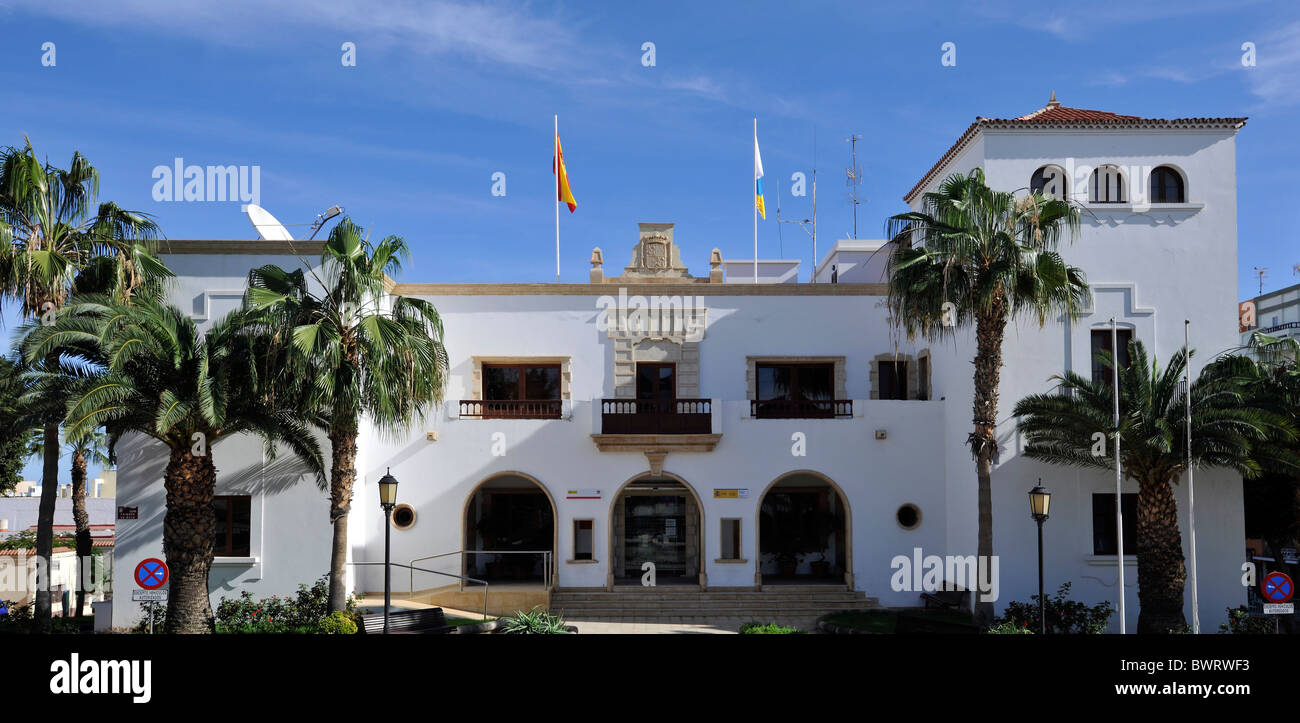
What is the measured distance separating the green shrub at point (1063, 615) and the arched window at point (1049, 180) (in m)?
8.49

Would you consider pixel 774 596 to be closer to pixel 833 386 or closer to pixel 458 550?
pixel 833 386

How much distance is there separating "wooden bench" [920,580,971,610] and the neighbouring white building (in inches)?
35.9

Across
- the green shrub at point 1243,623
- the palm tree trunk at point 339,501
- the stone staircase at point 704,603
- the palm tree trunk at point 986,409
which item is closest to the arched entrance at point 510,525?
the stone staircase at point 704,603

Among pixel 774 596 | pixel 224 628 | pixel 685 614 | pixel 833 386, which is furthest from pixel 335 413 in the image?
pixel 833 386

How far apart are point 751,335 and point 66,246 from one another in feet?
49.0

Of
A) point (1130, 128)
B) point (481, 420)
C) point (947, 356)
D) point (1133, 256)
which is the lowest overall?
point (481, 420)

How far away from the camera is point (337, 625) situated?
17.4m

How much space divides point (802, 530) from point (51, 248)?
1759cm

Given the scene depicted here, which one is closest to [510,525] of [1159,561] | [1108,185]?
[1159,561]

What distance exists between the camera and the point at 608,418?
2212 cm

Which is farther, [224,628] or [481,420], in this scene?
[481,420]

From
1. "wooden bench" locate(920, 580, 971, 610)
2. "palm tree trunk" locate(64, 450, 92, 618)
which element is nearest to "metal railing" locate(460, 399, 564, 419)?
"palm tree trunk" locate(64, 450, 92, 618)

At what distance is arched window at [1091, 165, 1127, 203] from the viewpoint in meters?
21.0
